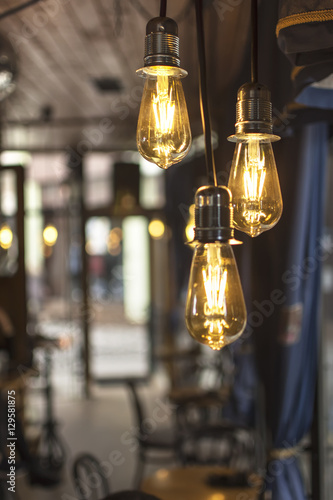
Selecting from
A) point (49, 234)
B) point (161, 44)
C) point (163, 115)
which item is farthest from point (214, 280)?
point (49, 234)

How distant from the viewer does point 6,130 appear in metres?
6.96

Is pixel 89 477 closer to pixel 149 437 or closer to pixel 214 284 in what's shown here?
pixel 149 437

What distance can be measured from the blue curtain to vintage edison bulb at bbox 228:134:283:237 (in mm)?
1412

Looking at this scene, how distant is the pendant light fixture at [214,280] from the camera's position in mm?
1104

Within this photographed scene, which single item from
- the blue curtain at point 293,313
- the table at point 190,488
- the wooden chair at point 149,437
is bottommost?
the wooden chair at point 149,437

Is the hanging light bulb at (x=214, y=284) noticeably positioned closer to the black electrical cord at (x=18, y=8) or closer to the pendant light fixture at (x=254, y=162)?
the pendant light fixture at (x=254, y=162)

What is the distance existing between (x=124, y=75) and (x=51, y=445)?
3.15 m

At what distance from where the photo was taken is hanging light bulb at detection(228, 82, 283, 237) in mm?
1203

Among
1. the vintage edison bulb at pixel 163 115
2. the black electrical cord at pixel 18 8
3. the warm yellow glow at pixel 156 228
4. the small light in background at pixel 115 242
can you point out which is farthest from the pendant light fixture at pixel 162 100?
the small light in background at pixel 115 242

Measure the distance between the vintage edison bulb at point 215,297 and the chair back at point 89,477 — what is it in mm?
1792

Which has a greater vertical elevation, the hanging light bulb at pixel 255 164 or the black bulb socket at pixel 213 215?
the hanging light bulb at pixel 255 164

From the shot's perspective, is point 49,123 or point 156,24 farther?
point 49,123

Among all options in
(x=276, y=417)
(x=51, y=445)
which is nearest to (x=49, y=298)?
(x=51, y=445)

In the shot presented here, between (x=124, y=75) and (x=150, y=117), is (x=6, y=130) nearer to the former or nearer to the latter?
(x=124, y=75)
